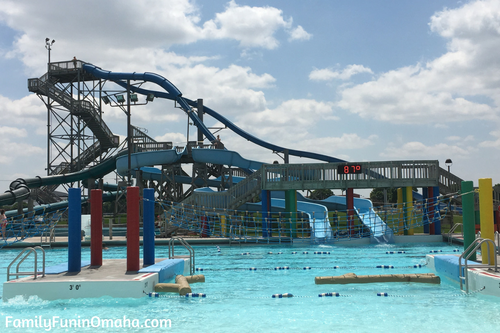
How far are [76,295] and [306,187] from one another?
14.6 meters

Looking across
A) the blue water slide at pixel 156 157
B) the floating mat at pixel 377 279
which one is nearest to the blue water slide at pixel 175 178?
the blue water slide at pixel 156 157

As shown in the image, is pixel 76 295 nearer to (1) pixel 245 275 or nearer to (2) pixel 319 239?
(1) pixel 245 275

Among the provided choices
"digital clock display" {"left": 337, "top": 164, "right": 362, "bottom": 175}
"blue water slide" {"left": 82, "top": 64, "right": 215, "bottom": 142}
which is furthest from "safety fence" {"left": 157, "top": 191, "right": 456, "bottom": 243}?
"blue water slide" {"left": 82, "top": 64, "right": 215, "bottom": 142}

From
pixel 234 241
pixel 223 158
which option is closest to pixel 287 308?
pixel 234 241

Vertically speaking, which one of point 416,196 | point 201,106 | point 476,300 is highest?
point 201,106

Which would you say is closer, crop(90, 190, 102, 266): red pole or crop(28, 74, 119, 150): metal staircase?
crop(90, 190, 102, 266): red pole

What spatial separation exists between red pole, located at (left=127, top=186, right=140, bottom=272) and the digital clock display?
13.4m

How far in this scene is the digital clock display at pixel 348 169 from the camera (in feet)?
75.2

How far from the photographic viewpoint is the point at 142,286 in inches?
398

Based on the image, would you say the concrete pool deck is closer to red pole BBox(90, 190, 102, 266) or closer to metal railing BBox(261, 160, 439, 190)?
metal railing BBox(261, 160, 439, 190)

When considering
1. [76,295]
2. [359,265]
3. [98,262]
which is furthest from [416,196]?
[76,295]

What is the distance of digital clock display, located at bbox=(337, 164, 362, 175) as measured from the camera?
2291 cm

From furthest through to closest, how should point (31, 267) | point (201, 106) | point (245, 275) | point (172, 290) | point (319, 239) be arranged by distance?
point (201, 106)
point (319, 239)
point (31, 267)
point (245, 275)
point (172, 290)

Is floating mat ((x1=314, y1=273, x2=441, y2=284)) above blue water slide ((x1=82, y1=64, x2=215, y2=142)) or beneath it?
beneath
